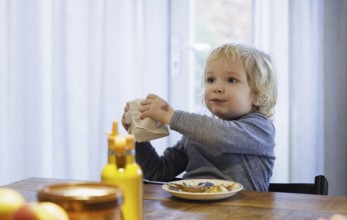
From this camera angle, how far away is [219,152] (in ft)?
5.37

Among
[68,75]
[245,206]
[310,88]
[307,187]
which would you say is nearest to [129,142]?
[245,206]

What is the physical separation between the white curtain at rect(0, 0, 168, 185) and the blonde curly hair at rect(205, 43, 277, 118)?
100 cm

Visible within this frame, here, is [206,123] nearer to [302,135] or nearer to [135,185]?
[135,185]

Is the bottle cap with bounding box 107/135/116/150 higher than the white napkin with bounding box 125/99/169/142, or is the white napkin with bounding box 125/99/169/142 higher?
the bottle cap with bounding box 107/135/116/150

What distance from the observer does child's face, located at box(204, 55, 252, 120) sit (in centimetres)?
170

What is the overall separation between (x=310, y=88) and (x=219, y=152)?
125 cm

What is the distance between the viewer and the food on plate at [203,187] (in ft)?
4.23

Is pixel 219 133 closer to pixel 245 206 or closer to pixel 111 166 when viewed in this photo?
→ pixel 245 206

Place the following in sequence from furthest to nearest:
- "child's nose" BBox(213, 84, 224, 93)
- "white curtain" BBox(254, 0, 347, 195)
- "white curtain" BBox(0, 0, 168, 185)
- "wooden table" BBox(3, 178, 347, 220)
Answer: "white curtain" BBox(254, 0, 347, 195) < "white curtain" BBox(0, 0, 168, 185) < "child's nose" BBox(213, 84, 224, 93) < "wooden table" BBox(3, 178, 347, 220)

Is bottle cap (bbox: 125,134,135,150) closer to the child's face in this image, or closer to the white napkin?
the white napkin

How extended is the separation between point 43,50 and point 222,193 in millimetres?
1478

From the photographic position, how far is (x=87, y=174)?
2695 mm

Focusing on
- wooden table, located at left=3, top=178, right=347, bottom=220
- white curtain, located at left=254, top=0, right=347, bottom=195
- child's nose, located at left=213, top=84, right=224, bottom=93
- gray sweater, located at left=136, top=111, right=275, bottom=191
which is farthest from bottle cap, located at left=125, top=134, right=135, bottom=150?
white curtain, located at left=254, top=0, right=347, bottom=195

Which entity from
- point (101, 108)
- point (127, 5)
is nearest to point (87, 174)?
point (101, 108)
